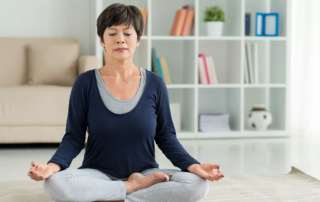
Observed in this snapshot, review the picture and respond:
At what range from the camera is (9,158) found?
2447 mm

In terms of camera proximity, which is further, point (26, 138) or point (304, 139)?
point (304, 139)

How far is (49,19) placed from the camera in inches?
141

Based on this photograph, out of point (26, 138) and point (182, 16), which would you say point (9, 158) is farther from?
point (182, 16)

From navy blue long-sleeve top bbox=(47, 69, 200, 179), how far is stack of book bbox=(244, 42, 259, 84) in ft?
6.61

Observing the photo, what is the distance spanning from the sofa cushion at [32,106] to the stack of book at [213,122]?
1.17 meters

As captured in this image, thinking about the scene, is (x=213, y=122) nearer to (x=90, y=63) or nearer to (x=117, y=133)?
(x=90, y=63)

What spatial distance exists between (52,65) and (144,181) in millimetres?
2149

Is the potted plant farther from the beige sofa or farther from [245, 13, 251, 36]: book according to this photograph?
the beige sofa

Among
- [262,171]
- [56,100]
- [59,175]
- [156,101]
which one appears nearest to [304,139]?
[262,171]

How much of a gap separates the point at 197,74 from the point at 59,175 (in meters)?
2.11

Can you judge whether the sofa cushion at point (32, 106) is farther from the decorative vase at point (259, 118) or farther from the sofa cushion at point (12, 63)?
the decorative vase at point (259, 118)

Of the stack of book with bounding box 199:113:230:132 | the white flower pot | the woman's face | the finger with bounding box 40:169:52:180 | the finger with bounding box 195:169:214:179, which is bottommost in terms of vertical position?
the stack of book with bounding box 199:113:230:132

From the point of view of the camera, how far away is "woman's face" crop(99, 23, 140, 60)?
52.7 inches

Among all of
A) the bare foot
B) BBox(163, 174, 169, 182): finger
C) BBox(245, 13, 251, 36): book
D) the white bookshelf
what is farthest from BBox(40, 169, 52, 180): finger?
BBox(245, 13, 251, 36): book
